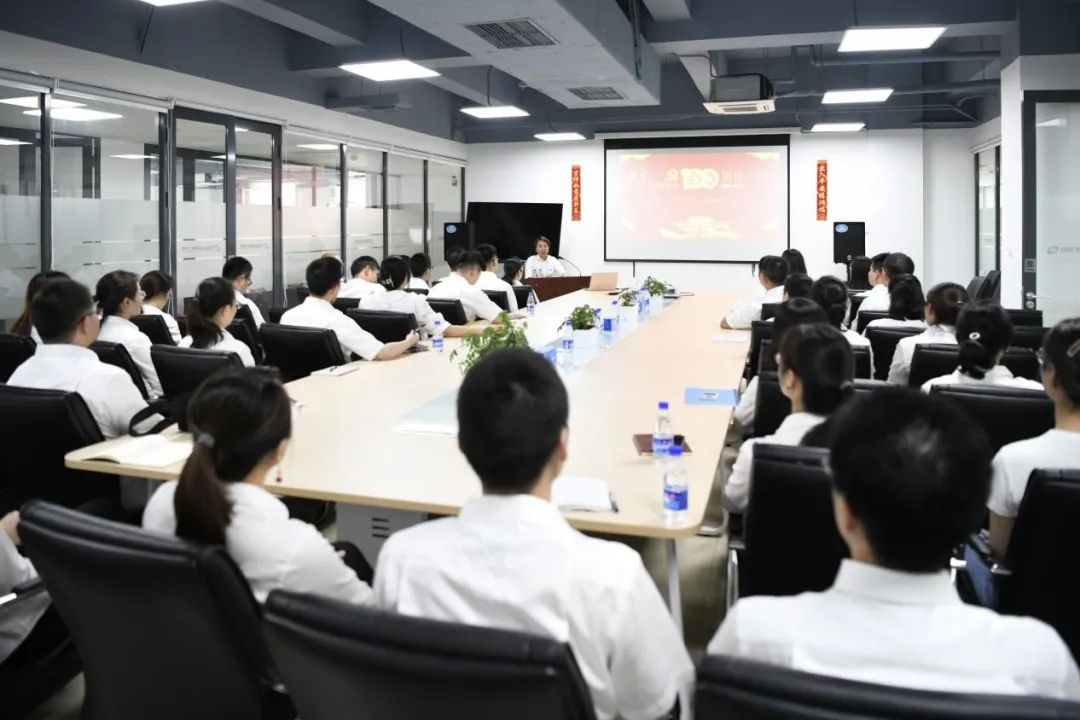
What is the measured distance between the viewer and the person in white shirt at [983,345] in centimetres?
339

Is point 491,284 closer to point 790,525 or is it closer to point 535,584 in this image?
point 790,525

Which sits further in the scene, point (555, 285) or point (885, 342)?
point (555, 285)

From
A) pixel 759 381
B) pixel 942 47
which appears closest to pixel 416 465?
pixel 759 381

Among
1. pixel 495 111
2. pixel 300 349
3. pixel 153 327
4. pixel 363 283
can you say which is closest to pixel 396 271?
pixel 363 283

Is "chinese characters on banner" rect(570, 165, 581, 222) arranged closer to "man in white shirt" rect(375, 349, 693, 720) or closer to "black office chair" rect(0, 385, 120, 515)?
"black office chair" rect(0, 385, 120, 515)

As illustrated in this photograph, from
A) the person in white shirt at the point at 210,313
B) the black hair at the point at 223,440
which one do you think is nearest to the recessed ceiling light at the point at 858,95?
the person in white shirt at the point at 210,313

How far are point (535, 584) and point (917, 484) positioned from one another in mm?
596

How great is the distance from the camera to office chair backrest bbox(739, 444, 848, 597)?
2131mm

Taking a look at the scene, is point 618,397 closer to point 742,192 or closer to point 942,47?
point 942,47

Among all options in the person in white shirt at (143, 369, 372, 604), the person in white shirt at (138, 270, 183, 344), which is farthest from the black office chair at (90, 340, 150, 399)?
the person in white shirt at (143, 369, 372, 604)

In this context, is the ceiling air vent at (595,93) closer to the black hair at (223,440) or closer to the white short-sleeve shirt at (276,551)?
the black hair at (223,440)

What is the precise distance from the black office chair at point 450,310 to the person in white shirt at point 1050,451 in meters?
4.65

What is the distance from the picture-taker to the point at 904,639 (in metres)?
1.20

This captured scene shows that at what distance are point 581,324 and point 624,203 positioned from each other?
26.9ft
